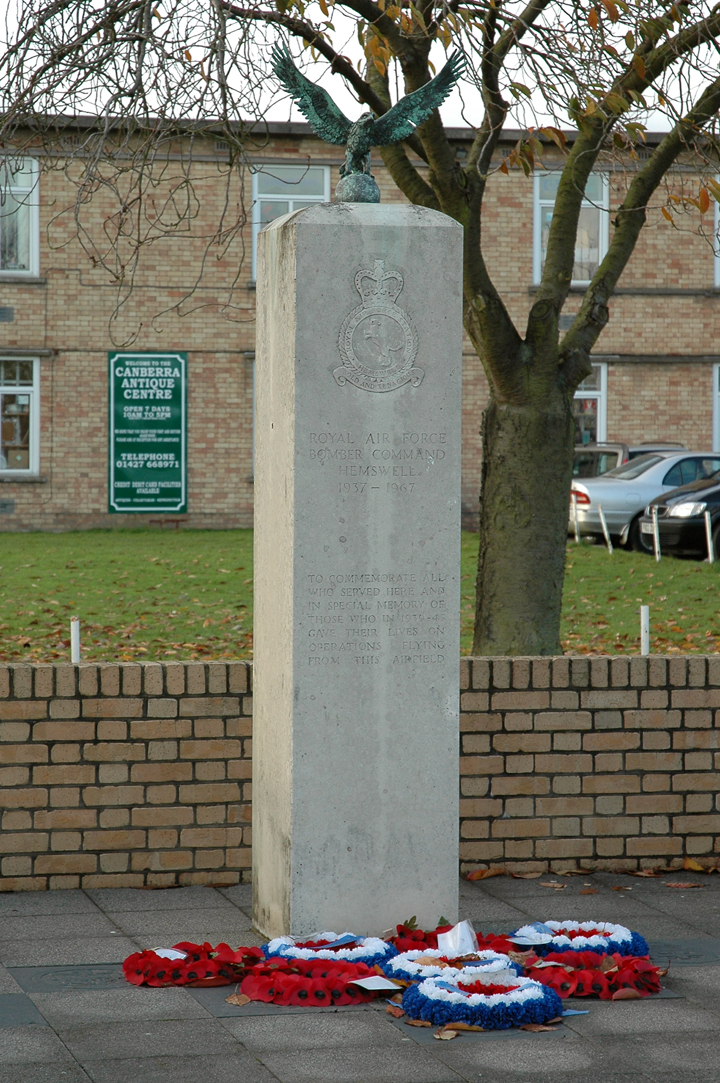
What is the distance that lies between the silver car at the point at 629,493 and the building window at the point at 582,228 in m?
5.44

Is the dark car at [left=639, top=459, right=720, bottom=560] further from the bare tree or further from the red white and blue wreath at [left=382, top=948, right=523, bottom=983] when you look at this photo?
the red white and blue wreath at [left=382, top=948, right=523, bottom=983]

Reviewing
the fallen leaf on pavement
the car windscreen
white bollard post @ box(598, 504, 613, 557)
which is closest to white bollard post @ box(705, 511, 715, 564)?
white bollard post @ box(598, 504, 613, 557)

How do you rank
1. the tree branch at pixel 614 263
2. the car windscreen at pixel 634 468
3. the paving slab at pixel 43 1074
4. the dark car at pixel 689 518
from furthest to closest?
the car windscreen at pixel 634 468 → the dark car at pixel 689 518 → the tree branch at pixel 614 263 → the paving slab at pixel 43 1074

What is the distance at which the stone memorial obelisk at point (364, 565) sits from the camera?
202 inches

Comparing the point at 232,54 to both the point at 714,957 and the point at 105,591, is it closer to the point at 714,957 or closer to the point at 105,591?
the point at 714,957

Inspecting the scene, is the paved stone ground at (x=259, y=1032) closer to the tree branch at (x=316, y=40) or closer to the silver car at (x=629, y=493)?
the tree branch at (x=316, y=40)

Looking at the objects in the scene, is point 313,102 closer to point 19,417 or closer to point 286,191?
point 286,191

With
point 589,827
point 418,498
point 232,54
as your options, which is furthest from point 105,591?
point 418,498

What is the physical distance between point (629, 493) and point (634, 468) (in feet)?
3.39

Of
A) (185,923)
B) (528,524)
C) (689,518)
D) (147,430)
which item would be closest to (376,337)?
(185,923)

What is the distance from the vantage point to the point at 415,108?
5.45 m

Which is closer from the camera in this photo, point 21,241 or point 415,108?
point 415,108

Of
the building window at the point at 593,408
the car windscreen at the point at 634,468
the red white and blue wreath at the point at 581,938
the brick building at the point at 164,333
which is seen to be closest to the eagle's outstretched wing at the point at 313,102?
the red white and blue wreath at the point at 581,938

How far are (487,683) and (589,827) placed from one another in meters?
0.92
